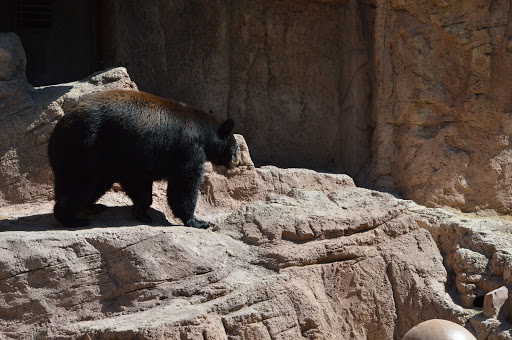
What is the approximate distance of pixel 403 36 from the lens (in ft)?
34.9

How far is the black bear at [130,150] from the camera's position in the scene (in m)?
7.36

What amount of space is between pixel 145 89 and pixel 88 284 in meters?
4.73

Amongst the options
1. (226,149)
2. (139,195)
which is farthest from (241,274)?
(226,149)

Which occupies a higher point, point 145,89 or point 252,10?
point 252,10

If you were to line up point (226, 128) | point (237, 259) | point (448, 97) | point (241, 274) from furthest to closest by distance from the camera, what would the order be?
point (448, 97), point (226, 128), point (237, 259), point (241, 274)

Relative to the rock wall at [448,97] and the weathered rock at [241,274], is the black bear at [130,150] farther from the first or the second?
the rock wall at [448,97]

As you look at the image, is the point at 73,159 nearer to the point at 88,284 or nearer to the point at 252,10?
the point at 88,284

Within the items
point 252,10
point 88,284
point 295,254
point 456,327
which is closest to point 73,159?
point 88,284

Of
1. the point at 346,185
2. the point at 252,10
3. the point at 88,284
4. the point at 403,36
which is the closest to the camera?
the point at 88,284

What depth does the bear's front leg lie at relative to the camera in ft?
26.1

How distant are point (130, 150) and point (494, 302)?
423 centimetres

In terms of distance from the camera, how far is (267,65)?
1157 centimetres

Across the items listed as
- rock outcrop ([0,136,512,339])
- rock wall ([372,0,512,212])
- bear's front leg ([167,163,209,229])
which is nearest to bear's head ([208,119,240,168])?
rock outcrop ([0,136,512,339])

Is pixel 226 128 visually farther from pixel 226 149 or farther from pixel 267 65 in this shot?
pixel 267 65
